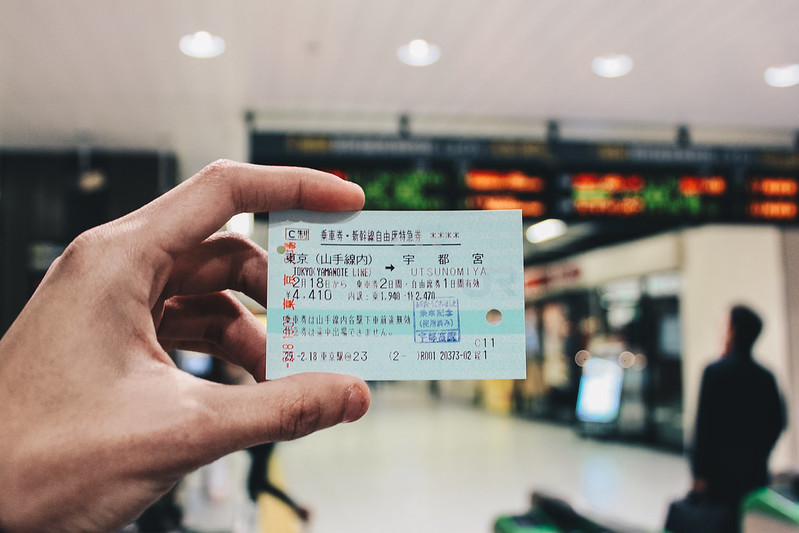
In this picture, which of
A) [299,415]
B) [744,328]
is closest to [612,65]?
[744,328]

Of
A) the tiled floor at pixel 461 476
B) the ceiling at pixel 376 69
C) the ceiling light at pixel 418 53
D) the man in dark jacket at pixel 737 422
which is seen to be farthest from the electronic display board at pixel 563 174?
the tiled floor at pixel 461 476

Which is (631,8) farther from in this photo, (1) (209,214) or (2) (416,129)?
(1) (209,214)

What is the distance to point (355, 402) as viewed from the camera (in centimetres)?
82

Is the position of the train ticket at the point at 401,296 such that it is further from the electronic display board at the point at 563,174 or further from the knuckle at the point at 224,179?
the electronic display board at the point at 563,174

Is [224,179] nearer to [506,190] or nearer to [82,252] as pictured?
[82,252]

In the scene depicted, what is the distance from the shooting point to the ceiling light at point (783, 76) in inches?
168

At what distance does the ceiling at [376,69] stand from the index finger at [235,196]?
2.20 meters

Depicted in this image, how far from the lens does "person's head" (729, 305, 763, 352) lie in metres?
4.22

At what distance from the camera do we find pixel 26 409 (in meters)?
0.76

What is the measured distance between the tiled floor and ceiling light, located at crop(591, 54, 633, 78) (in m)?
2.77

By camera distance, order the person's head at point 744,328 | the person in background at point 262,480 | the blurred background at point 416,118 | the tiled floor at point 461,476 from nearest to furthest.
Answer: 1. the blurred background at point 416,118
2. the person in background at point 262,480
3. the person's head at point 744,328
4. the tiled floor at point 461,476

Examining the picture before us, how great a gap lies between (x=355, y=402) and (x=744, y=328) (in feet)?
13.7

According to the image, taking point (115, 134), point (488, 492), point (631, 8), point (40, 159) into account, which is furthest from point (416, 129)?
point (488, 492)

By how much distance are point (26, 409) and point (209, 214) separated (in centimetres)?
31
